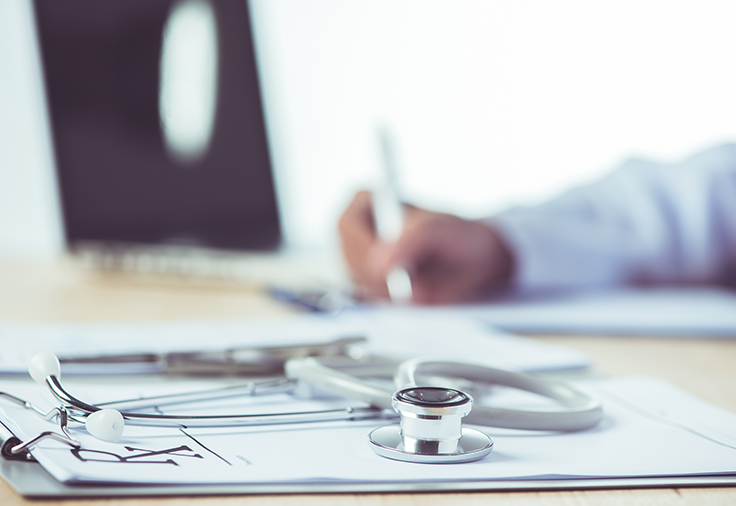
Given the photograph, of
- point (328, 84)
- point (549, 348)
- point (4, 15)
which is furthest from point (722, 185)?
point (4, 15)

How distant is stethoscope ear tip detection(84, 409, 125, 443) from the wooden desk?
3 centimetres

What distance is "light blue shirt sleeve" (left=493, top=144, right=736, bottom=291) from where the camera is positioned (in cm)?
82

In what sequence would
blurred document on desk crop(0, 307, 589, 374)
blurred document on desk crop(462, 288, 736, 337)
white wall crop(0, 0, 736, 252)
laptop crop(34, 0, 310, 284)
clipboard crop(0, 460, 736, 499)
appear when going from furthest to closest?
white wall crop(0, 0, 736, 252)
laptop crop(34, 0, 310, 284)
blurred document on desk crop(462, 288, 736, 337)
blurred document on desk crop(0, 307, 589, 374)
clipboard crop(0, 460, 736, 499)

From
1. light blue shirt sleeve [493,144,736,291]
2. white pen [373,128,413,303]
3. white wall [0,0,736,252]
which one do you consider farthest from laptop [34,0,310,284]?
white wall [0,0,736,252]

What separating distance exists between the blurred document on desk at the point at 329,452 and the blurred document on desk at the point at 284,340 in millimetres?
99

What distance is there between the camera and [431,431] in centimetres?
25

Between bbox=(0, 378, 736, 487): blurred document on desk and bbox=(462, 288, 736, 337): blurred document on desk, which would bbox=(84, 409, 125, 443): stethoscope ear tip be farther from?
bbox=(462, 288, 736, 337): blurred document on desk

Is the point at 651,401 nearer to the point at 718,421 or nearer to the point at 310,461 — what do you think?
the point at 718,421

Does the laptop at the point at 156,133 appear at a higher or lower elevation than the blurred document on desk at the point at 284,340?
higher

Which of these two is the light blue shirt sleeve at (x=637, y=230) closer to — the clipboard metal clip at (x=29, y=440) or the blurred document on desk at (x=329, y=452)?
the blurred document on desk at (x=329, y=452)

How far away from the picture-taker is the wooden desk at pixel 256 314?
0.23 metres

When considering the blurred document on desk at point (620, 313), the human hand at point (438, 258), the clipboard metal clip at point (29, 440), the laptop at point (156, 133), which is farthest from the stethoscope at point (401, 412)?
the laptop at point (156, 133)

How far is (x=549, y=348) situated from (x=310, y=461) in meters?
0.28

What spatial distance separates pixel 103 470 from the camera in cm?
22
